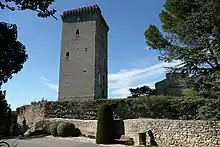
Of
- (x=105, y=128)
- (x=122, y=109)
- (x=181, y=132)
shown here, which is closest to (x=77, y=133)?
(x=105, y=128)

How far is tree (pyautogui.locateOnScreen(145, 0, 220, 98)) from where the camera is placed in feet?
44.2

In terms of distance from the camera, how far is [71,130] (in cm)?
1920

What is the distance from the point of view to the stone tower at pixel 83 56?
113 feet

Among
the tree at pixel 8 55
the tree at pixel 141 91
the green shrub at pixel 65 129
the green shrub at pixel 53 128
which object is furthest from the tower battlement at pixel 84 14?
the tree at pixel 8 55

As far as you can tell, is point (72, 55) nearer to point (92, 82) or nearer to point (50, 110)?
point (92, 82)

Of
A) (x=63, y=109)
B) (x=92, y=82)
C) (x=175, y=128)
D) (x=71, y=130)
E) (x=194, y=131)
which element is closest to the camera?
(x=194, y=131)

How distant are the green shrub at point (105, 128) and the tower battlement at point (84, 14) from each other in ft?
76.3

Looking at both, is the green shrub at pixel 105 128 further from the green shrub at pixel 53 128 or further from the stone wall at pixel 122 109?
the stone wall at pixel 122 109

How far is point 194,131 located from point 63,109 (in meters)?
15.0

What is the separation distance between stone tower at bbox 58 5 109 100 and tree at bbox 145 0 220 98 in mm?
19082

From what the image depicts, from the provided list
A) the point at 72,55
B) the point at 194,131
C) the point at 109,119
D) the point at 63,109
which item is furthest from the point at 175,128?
the point at 72,55

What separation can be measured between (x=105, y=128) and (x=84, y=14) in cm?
2516

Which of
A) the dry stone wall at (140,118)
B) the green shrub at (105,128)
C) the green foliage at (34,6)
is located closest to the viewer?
the green foliage at (34,6)

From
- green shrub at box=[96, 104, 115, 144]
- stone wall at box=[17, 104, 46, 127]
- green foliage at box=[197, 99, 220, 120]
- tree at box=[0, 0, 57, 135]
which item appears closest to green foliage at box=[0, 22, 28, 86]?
→ tree at box=[0, 0, 57, 135]
